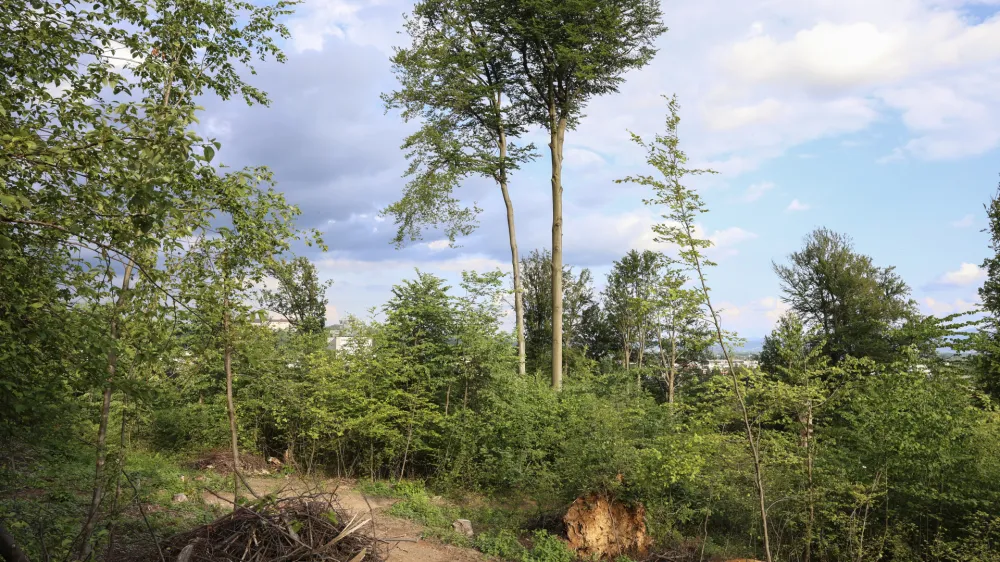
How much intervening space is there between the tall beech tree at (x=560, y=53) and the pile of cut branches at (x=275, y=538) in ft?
29.5

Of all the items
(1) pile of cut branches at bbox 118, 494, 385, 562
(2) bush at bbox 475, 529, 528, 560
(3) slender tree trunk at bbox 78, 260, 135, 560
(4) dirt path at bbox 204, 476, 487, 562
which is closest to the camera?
(1) pile of cut branches at bbox 118, 494, 385, 562

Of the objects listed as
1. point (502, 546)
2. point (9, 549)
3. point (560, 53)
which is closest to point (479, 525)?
point (502, 546)

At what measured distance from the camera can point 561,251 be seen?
13.9 meters

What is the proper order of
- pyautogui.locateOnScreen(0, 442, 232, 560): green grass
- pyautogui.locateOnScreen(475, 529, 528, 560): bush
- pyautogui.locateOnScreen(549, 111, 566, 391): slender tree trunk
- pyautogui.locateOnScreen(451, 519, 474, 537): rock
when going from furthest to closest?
1. pyautogui.locateOnScreen(549, 111, 566, 391): slender tree trunk
2. pyautogui.locateOnScreen(451, 519, 474, 537): rock
3. pyautogui.locateOnScreen(475, 529, 528, 560): bush
4. pyautogui.locateOnScreen(0, 442, 232, 560): green grass

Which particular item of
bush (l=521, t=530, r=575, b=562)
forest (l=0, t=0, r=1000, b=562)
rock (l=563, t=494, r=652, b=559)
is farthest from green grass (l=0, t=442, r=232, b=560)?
rock (l=563, t=494, r=652, b=559)

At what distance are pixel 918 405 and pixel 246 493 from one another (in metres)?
9.59

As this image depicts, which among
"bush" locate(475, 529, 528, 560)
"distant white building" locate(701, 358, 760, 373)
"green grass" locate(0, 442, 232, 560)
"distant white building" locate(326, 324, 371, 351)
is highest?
"distant white building" locate(326, 324, 371, 351)

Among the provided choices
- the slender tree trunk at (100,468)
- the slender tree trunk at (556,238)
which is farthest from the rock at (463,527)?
the slender tree trunk at (556,238)

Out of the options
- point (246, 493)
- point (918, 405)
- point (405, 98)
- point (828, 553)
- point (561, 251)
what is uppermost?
point (405, 98)

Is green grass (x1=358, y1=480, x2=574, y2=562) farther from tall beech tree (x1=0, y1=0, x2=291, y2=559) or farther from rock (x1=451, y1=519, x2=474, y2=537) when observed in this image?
tall beech tree (x1=0, y1=0, x2=291, y2=559)

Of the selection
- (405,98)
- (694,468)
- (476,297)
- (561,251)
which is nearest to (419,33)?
(405,98)

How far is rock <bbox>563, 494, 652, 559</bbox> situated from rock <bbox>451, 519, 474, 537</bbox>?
139 centimetres

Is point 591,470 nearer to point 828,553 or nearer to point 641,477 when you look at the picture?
point 641,477

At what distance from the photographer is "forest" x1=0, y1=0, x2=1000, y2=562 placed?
3.55 meters
